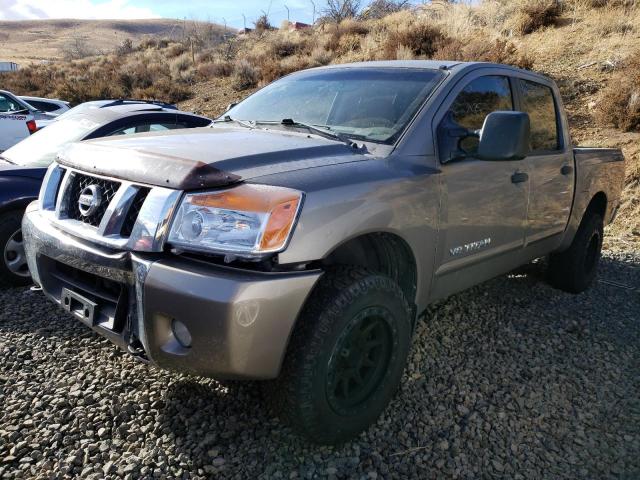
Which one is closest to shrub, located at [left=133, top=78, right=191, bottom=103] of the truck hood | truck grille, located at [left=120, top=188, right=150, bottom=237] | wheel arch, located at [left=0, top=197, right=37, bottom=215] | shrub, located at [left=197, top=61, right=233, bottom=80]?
shrub, located at [left=197, top=61, right=233, bottom=80]

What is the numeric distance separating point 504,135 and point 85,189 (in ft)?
6.91

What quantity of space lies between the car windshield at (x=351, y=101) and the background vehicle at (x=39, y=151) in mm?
940

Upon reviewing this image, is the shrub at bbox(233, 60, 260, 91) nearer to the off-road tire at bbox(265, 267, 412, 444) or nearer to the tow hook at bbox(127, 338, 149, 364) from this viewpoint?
the off-road tire at bbox(265, 267, 412, 444)

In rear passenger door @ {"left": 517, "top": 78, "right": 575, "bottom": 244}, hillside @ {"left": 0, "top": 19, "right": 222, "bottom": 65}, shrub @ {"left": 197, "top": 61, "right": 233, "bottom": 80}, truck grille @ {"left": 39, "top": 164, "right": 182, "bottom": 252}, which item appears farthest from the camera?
hillside @ {"left": 0, "top": 19, "right": 222, "bottom": 65}

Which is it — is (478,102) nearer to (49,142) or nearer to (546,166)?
(546,166)

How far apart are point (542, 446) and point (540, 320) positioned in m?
1.65

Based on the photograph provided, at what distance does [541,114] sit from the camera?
415cm

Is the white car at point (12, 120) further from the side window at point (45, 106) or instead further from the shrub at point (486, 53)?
the shrub at point (486, 53)

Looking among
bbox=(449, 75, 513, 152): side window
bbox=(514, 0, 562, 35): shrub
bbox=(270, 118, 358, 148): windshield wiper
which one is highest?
bbox=(514, 0, 562, 35): shrub

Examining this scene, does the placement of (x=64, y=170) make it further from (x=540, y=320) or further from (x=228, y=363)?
(x=540, y=320)

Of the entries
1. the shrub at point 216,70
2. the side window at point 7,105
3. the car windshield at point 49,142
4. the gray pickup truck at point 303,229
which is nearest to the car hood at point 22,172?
the car windshield at point 49,142

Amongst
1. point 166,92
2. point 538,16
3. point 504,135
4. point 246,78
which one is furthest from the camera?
point 166,92

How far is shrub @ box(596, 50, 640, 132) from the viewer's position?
9539 mm

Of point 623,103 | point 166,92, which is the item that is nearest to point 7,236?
point 623,103
